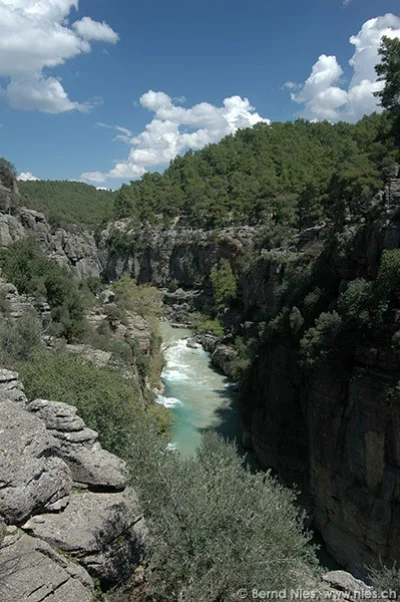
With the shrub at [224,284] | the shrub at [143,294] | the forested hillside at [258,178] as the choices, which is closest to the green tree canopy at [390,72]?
the forested hillside at [258,178]

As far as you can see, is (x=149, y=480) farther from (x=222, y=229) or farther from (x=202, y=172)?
(x=202, y=172)

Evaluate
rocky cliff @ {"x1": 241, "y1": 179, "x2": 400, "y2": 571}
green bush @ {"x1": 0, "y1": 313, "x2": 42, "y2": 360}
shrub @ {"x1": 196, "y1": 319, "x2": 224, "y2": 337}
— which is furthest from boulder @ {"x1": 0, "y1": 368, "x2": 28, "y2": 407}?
shrub @ {"x1": 196, "y1": 319, "x2": 224, "y2": 337}

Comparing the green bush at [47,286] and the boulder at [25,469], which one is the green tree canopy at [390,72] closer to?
the green bush at [47,286]

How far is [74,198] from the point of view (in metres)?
120

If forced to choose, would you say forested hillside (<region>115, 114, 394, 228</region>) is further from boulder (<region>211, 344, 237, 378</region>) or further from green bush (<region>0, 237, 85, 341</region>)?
green bush (<region>0, 237, 85, 341</region>)

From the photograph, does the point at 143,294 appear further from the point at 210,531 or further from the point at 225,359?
the point at 210,531

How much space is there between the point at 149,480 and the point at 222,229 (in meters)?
56.4

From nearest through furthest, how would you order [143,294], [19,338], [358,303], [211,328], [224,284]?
[19,338]
[358,303]
[211,328]
[224,284]
[143,294]

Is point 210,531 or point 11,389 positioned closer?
point 210,531

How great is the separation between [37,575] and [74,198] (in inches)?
4809

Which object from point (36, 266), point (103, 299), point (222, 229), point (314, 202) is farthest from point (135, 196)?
point (36, 266)

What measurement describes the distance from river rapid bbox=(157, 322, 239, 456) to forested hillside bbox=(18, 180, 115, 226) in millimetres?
51178

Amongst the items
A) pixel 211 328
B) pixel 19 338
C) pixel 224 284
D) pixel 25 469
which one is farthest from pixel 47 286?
pixel 224 284

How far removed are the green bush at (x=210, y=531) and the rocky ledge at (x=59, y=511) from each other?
1.58 ft
